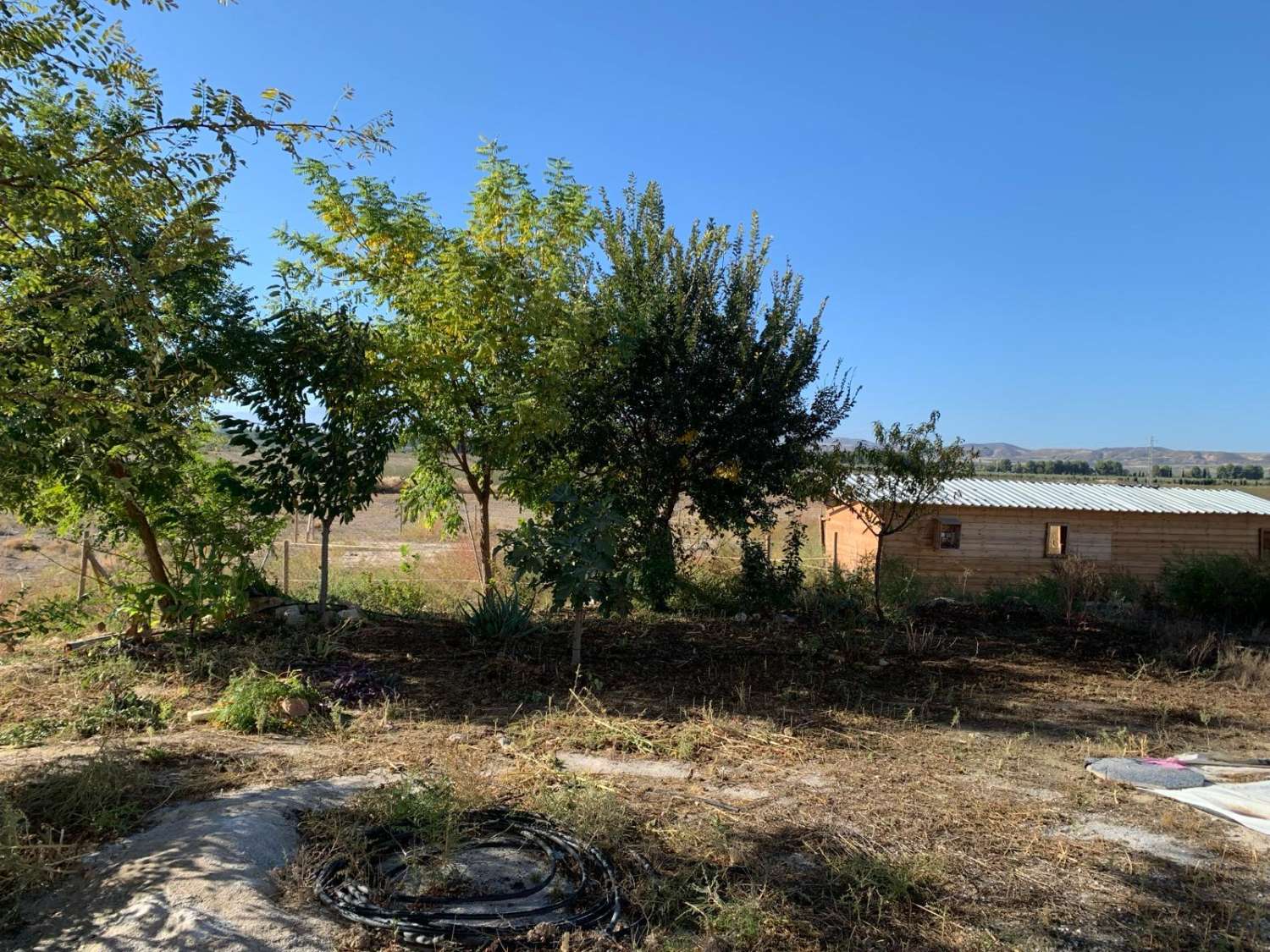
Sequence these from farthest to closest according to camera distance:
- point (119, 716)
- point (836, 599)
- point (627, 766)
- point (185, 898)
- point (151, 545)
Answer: point (836, 599) → point (151, 545) → point (119, 716) → point (627, 766) → point (185, 898)

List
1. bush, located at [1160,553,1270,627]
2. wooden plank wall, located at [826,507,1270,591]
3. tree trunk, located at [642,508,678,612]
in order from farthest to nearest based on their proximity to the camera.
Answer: wooden plank wall, located at [826,507,1270,591]
bush, located at [1160,553,1270,627]
tree trunk, located at [642,508,678,612]

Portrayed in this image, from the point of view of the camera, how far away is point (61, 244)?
233 inches

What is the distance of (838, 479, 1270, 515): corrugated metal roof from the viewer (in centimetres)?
2048

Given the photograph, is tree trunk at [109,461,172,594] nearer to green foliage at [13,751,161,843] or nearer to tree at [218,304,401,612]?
tree at [218,304,401,612]

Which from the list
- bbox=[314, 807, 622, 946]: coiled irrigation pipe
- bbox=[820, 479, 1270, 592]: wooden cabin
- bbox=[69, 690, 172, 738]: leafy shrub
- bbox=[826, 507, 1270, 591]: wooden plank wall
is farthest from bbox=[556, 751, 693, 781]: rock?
bbox=[820, 479, 1270, 592]: wooden cabin

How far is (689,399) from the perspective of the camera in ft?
36.6

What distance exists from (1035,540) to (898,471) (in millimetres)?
11590

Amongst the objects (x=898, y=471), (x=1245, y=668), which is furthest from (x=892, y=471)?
(x=1245, y=668)

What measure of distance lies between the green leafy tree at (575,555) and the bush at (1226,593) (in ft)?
35.3

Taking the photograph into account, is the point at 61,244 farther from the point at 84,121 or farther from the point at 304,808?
the point at 304,808

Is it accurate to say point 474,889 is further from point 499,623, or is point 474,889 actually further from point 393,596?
point 393,596

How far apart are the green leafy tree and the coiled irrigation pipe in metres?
3.16

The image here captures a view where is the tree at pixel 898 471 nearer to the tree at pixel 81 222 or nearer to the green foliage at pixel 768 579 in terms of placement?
the green foliage at pixel 768 579

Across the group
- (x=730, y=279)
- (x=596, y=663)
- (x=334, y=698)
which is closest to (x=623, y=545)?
(x=596, y=663)
